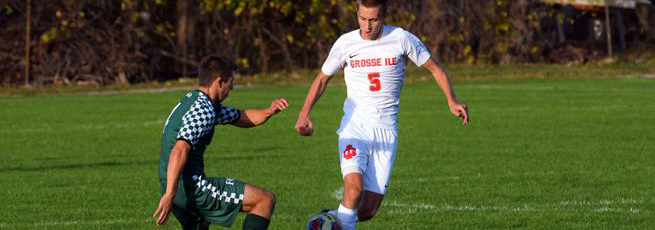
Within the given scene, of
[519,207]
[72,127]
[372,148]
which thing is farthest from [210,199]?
[72,127]

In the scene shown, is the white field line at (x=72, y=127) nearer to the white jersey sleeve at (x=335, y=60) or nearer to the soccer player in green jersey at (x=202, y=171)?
the white jersey sleeve at (x=335, y=60)

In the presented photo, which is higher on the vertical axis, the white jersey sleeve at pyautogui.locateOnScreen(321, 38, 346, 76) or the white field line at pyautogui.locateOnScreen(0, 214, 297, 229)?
the white jersey sleeve at pyautogui.locateOnScreen(321, 38, 346, 76)

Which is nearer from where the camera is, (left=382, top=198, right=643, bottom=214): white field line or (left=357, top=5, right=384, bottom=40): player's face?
(left=357, top=5, right=384, bottom=40): player's face

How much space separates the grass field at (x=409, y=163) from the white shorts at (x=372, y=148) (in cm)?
110

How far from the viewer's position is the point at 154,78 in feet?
116

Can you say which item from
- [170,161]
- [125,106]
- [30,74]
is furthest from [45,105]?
[170,161]

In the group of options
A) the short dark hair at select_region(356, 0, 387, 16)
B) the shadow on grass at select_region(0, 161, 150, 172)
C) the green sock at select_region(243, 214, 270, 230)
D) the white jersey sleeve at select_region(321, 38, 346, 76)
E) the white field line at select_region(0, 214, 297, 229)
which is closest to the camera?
the green sock at select_region(243, 214, 270, 230)

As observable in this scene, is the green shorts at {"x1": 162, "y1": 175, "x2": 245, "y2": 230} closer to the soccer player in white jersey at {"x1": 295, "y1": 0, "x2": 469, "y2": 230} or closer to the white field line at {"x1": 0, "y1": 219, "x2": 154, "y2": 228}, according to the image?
the soccer player in white jersey at {"x1": 295, "y1": 0, "x2": 469, "y2": 230}

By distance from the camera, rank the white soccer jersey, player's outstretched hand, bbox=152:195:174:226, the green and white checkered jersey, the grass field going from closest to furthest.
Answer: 1. player's outstretched hand, bbox=152:195:174:226
2. the green and white checkered jersey
3. the white soccer jersey
4. the grass field

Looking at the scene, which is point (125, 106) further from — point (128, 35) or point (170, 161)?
point (170, 161)

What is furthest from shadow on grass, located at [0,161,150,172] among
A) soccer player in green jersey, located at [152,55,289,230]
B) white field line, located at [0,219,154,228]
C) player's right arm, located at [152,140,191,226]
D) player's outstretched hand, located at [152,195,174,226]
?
player's outstretched hand, located at [152,195,174,226]

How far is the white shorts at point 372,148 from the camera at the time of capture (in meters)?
8.90

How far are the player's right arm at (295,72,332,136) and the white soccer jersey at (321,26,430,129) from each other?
18 centimetres

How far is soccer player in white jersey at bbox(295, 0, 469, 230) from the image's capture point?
8852mm
